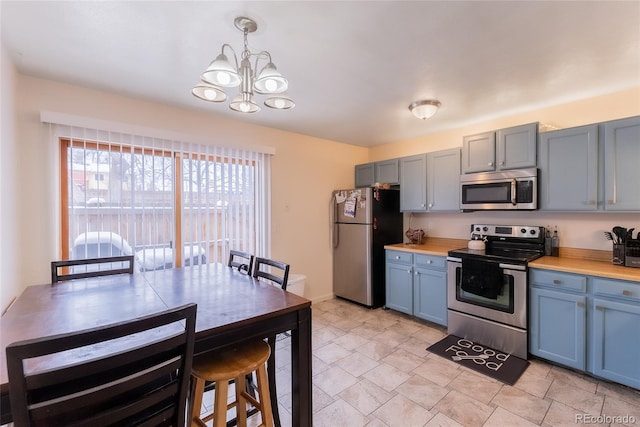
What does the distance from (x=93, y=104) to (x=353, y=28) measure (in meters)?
2.27

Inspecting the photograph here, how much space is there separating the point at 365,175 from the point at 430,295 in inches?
76.1

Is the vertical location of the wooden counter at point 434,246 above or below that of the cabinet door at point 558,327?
above

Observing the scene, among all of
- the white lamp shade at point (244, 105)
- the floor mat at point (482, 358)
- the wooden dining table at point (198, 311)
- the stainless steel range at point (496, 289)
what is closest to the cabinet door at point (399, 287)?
the stainless steel range at point (496, 289)

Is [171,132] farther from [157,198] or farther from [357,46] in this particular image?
[357,46]

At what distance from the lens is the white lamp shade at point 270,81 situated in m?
1.41

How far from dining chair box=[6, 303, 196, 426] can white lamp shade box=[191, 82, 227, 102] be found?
3.88 ft

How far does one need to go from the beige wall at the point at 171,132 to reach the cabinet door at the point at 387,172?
522 millimetres

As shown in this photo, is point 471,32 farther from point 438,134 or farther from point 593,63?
point 438,134

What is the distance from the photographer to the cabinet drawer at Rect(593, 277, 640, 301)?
193 centimetres

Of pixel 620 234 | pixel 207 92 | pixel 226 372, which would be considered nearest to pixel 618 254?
pixel 620 234

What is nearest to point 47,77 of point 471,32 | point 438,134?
point 471,32

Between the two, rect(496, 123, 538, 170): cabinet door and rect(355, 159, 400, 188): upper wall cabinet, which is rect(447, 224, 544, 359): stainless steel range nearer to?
rect(496, 123, 538, 170): cabinet door

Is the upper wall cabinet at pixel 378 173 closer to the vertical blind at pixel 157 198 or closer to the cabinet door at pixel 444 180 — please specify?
the cabinet door at pixel 444 180

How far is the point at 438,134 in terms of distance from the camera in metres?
3.69
